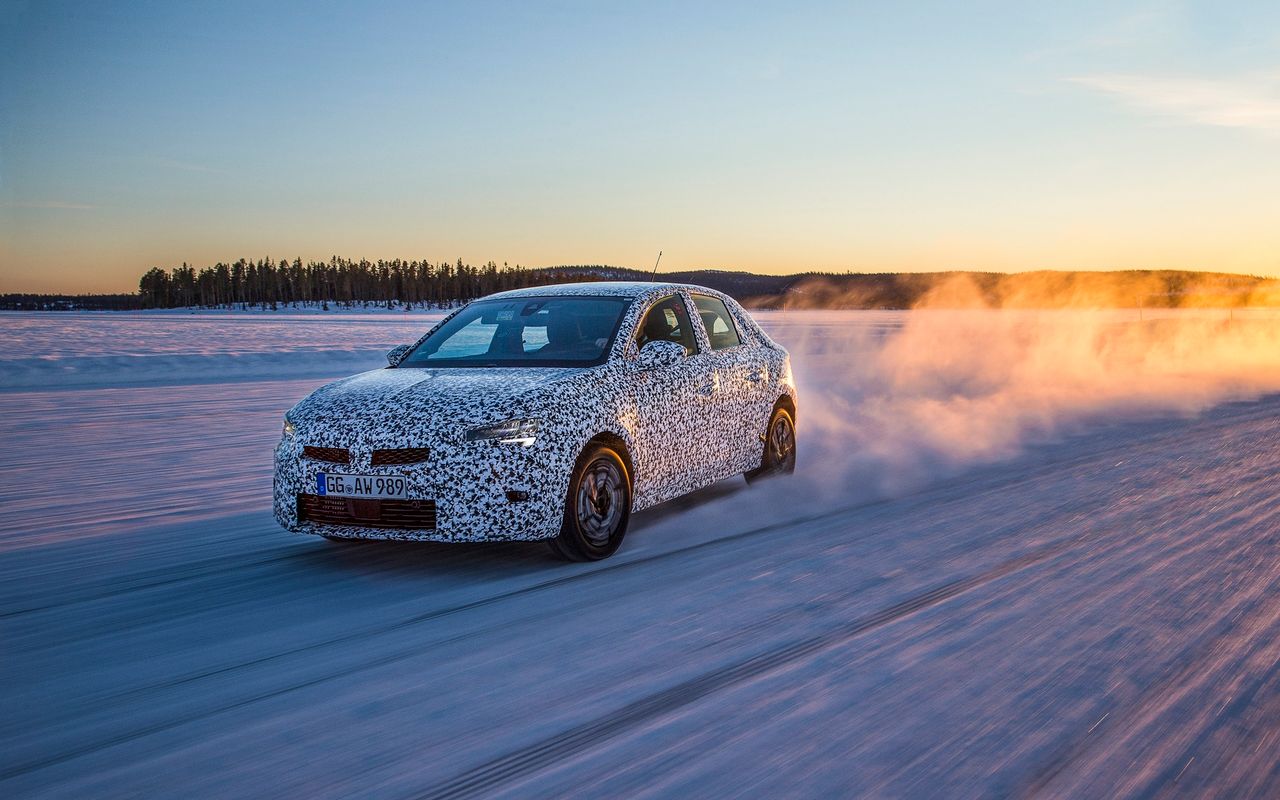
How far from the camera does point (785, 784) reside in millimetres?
3338

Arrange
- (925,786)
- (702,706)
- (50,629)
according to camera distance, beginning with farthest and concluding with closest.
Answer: (50,629), (702,706), (925,786)

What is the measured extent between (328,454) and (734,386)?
330 centimetres

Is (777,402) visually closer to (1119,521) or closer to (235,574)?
(1119,521)

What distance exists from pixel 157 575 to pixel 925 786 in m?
4.42

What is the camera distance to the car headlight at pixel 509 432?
19.3 ft

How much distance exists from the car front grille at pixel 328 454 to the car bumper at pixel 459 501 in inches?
1.1

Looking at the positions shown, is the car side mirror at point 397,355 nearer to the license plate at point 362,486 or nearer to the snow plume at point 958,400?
the license plate at point 362,486

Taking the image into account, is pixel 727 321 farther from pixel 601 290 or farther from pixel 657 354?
pixel 657 354

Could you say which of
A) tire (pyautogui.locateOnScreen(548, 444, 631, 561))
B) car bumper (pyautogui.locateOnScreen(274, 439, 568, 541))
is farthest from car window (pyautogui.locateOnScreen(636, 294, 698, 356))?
car bumper (pyautogui.locateOnScreen(274, 439, 568, 541))

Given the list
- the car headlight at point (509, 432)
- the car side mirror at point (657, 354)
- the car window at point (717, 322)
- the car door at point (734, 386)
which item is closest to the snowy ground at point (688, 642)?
the car door at point (734, 386)

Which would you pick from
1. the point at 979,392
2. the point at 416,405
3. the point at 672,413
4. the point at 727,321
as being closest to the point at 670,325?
the point at 672,413

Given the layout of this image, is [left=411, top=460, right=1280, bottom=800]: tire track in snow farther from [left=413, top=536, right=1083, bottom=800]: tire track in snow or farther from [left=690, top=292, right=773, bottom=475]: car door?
[left=690, top=292, right=773, bottom=475]: car door

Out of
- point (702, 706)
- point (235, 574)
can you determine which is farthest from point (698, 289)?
point (702, 706)

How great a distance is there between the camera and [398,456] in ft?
19.2
